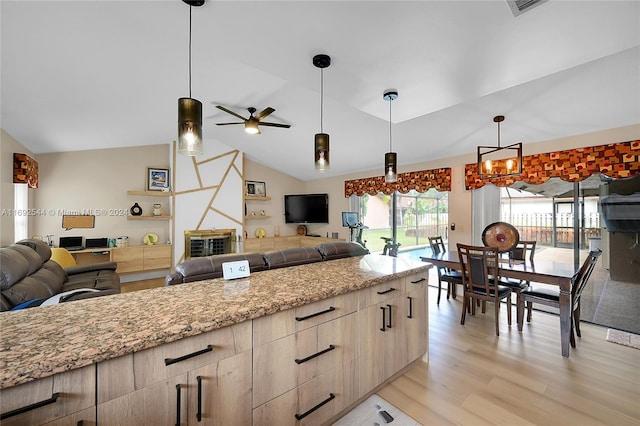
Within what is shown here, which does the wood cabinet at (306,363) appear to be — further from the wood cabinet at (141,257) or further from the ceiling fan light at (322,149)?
the wood cabinet at (141,257)

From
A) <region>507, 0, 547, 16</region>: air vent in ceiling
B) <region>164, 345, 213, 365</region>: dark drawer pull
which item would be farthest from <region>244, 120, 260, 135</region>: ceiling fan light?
<region>164, 345, 213, 365</region>: dark drawer pull

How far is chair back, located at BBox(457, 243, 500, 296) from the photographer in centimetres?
291

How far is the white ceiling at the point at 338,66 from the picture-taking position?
63.4 inches

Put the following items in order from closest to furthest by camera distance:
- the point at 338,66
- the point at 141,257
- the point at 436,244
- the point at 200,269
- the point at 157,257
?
the point at 200,269 < the point at 338,66 < the point at 436,244 < the point at 141,257 < the point at 157,257

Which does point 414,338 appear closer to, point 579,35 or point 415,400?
point 415,400

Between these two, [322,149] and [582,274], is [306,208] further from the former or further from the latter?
[582,274]

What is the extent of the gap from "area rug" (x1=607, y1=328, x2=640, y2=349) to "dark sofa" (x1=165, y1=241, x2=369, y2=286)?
111 inches

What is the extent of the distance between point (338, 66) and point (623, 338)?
402 centimetres

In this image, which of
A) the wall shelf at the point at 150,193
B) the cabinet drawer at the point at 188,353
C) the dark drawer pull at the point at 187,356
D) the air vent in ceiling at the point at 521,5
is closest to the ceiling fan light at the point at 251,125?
the wall shelf at the point at 150,193

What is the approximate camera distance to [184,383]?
1059mm

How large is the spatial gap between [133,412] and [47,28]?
2912 millimetres

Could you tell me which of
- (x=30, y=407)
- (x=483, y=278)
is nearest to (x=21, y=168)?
(x=30, y=407)

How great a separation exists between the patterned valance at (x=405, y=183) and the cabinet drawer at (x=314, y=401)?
379 cm

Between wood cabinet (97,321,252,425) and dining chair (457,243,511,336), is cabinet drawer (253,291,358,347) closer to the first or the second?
wood cabinet (97,321,252,425)
